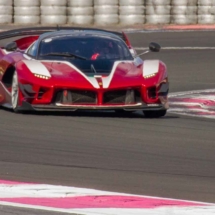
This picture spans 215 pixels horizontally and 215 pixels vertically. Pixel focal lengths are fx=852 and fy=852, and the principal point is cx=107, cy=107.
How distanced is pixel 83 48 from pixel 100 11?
51.2 feet

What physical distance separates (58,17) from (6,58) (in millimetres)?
15233

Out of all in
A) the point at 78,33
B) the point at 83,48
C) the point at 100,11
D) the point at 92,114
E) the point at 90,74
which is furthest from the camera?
the point at 100,11

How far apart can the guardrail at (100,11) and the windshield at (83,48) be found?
48.5 ft

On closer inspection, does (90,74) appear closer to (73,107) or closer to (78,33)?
(73,107)

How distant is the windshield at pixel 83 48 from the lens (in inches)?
408

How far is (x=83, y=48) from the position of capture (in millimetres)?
10531

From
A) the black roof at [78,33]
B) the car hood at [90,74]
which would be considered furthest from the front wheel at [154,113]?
the black roof at [78,33]

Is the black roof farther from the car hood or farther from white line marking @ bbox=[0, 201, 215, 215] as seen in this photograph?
white line marking @ bbox=[0, 201, 215, 215]

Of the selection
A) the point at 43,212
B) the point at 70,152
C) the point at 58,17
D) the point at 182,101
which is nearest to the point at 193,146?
the point at 70,152

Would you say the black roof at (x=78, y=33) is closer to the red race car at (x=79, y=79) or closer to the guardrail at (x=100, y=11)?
the red race car at (x=79, y=79)

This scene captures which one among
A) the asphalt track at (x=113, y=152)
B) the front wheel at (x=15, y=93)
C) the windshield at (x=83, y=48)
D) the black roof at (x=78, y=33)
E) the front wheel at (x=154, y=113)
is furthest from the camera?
the black roof at (x=78, y=33)

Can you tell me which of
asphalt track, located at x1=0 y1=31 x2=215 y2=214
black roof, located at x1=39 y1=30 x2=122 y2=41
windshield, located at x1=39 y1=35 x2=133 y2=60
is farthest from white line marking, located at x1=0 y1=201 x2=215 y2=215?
black roof, located at x1=39 y1=30 x2=122 y2=41

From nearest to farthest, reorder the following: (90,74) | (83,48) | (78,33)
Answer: (90,74) < (83,48) < (78,33)

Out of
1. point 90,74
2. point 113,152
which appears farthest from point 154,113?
point 113,152
